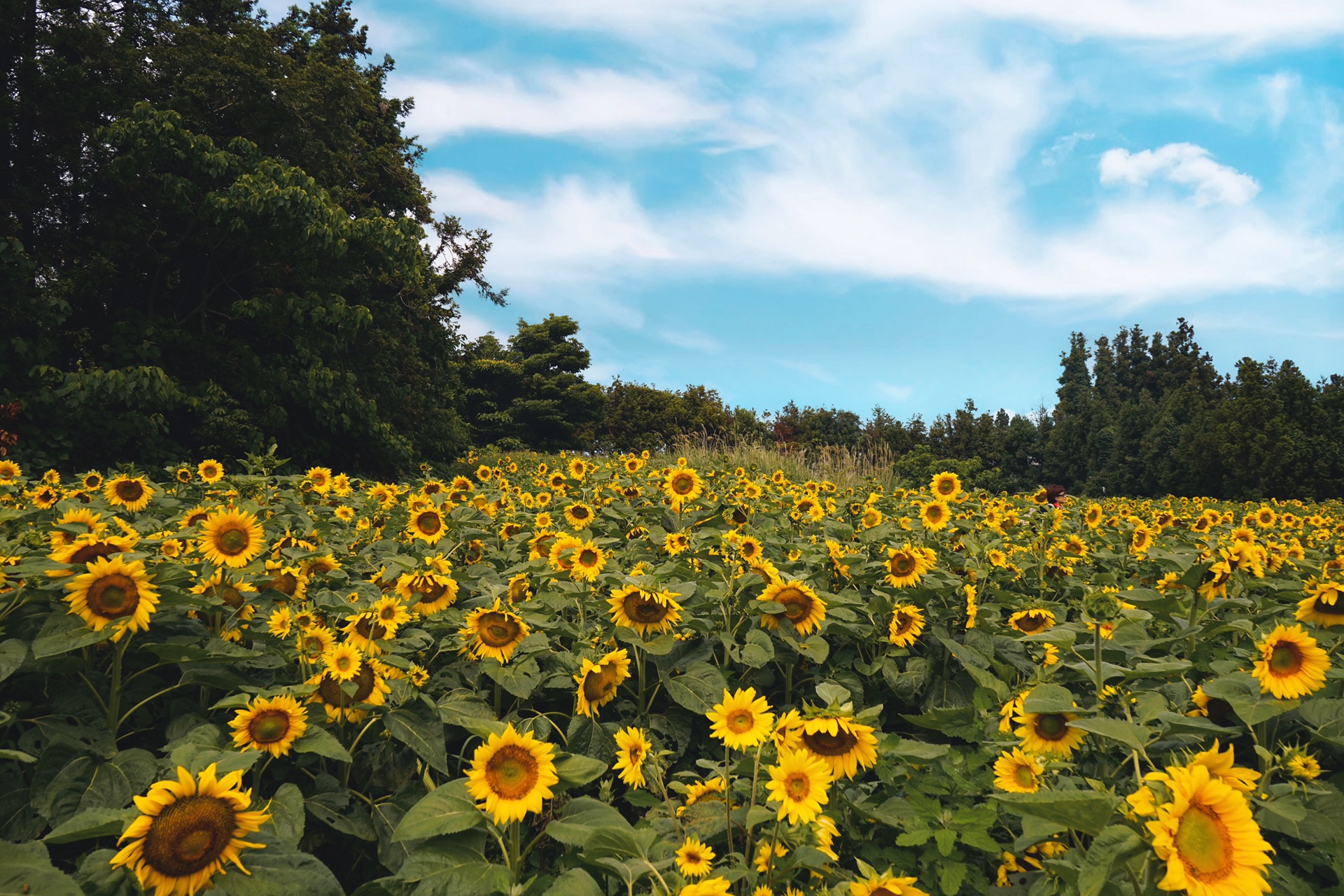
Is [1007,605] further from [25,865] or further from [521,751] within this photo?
[25,865]

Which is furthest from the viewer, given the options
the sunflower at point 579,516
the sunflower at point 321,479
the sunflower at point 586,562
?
the sunflower at point 321,479

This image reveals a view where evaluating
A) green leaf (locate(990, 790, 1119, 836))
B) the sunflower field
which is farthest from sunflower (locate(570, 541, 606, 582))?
green leaf (locate(990, 790, 1119, 836))

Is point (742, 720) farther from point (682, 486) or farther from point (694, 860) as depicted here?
point (682, 486)

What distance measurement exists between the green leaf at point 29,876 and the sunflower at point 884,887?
118cm

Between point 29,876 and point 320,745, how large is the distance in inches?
21.5

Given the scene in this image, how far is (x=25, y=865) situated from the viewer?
3.44 ft

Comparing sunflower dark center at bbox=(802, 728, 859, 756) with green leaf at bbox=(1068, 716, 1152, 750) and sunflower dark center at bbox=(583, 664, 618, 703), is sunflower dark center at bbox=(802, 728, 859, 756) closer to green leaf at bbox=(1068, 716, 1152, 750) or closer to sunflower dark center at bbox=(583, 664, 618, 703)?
green leaf at bbox=(1068, 716, 1152, 750)

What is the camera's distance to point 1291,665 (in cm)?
154

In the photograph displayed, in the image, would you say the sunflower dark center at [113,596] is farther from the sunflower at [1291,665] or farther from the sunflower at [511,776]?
the sunflower at [1291,665]

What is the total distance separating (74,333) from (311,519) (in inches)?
489

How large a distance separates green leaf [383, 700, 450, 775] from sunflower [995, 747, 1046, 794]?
1.29 metres

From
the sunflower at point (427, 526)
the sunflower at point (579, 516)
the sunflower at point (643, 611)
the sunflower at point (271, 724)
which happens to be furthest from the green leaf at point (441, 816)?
the sunflower at point (579, 516)

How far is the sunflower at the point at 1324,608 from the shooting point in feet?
5.95

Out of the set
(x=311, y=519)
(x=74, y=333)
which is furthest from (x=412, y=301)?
(x=311, y=519)
